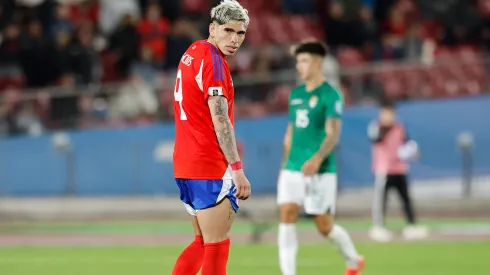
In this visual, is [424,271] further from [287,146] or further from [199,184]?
[199,184]

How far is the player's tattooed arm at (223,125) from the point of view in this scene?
28.6ft

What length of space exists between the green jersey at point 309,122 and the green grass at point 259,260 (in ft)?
6.27

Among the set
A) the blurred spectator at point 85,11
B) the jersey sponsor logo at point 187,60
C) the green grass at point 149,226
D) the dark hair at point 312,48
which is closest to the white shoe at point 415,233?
the green grass at point 149,226

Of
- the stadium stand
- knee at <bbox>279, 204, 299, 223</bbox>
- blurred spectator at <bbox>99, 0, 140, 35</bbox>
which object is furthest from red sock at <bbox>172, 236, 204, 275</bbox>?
blurred spectator at <bbox>99, 0, 140, 35</bbox>

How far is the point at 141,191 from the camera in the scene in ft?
81.3

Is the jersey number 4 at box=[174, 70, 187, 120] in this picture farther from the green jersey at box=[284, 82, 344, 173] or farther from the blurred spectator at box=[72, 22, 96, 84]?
the blurred spectator at box=[72, 22, 96, 84]

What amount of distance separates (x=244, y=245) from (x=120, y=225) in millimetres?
5070

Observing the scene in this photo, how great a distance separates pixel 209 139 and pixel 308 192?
401 centimetres

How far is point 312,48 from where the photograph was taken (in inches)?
503

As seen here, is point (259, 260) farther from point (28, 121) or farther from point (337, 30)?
point (337, 30)

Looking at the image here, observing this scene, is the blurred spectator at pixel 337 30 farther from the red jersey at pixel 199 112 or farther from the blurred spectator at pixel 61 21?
the red jersey at pixel 199 112

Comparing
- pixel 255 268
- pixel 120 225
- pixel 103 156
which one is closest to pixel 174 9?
pixel 103 156

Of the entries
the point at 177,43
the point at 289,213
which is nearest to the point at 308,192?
the point at 289,213

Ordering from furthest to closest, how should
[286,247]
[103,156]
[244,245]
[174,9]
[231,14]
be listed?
[174,9] → [103,156] → [244,245] → [286,247] → [231,14]
